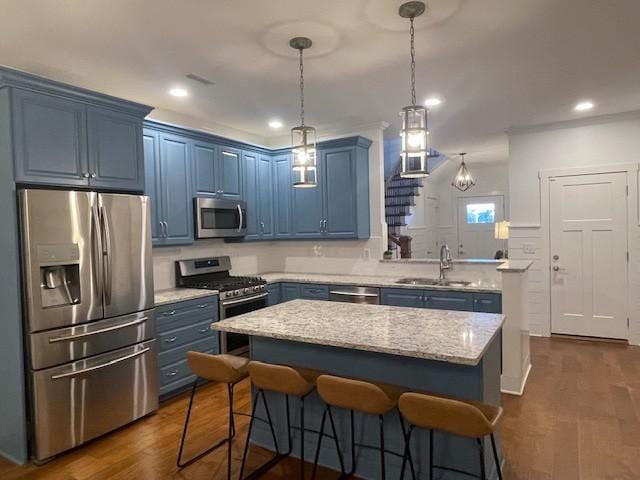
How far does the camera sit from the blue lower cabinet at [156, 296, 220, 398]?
136 inches

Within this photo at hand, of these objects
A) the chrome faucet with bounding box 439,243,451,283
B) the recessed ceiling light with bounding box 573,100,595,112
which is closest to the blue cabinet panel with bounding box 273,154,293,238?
the chrome faucet with bounding box 439,243,451,283

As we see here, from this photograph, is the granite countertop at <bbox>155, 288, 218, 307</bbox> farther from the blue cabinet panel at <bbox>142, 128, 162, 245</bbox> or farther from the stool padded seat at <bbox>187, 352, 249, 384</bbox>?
the stool padded seat at <bbox>187, 352, 249, 384</bbox>

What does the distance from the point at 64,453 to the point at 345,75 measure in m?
3.39

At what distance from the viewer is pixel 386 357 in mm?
2273

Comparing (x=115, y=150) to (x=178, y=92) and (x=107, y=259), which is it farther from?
(x=178, y=92)

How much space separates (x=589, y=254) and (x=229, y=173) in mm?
4388

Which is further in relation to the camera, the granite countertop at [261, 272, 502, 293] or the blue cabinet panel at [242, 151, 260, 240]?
the blue cabinet panel at [242, 151, 260, 240]

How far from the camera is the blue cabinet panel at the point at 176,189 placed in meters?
3.94

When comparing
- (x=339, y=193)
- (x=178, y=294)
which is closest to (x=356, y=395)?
(x=178, y=294)

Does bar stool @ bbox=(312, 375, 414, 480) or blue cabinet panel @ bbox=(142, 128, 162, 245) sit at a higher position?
blue cabinet panel @ bbox=(142, 128, 162, 245)

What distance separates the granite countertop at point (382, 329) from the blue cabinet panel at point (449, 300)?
1255mm

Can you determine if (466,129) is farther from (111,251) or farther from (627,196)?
(111,251)

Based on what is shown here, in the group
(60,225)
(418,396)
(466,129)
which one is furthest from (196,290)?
(466,129)

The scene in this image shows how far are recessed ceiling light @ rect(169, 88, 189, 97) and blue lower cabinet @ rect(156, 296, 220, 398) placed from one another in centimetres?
186
